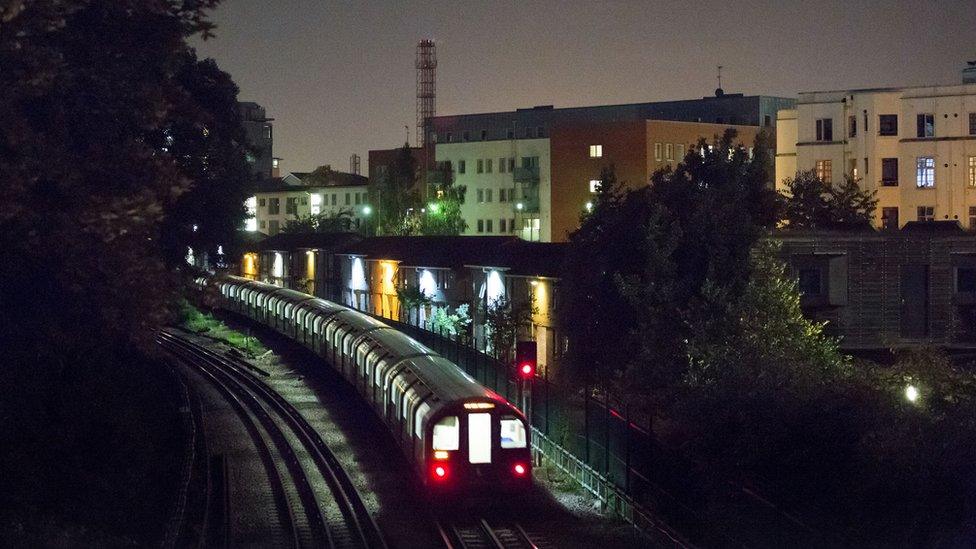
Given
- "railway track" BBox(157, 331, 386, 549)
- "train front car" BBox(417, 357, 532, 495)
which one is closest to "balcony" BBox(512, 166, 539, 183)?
"railway track" BBox(157, 331, 386, 549)

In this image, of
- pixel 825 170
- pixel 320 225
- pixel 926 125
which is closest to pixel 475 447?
pixel 926 125

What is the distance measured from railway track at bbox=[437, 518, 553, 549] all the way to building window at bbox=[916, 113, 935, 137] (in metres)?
41.8

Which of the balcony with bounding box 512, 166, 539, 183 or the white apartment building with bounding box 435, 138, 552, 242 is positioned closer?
the white apartment building with bounding box 435, 138, 552, 242

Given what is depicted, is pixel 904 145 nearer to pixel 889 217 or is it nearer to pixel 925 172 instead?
pixel 925 172

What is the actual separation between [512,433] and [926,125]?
134 feet

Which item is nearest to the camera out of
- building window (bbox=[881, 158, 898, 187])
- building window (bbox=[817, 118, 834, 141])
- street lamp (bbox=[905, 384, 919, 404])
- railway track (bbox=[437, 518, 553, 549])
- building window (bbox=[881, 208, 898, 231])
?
railway track (bbox=[437, 518, 553, 549])

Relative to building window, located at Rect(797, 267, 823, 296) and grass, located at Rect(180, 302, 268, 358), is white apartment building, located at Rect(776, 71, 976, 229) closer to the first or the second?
building window, located at Rect(797, 267, 823, 296)

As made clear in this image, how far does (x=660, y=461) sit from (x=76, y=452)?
33.1 feet

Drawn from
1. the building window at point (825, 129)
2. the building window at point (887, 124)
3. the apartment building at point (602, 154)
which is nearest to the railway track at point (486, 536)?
the building window at point (887, 124)

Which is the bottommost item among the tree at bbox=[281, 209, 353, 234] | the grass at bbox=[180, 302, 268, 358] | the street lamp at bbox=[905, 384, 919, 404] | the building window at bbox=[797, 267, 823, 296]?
the grass at bbox=[180, 302, 268, 358]

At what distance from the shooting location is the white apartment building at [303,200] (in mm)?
110438

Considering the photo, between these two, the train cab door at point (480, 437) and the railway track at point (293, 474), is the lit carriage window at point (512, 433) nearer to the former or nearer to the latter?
the train cab door at point (480, 437)

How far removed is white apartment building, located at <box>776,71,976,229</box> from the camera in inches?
2149

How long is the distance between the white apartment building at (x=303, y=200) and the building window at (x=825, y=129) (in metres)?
57.6
